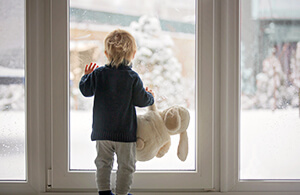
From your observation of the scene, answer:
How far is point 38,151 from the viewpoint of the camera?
1410 mm

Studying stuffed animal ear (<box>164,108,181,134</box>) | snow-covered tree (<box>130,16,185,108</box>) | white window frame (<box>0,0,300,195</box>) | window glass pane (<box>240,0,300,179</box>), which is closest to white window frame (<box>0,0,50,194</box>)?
white window frame (<box>0,0,300,195</box>)

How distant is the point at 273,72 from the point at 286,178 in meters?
0.51

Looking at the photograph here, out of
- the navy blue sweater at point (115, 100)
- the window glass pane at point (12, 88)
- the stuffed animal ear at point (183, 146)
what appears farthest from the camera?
the window glass pane at point (12, 88)

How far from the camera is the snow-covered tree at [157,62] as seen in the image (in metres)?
1.43

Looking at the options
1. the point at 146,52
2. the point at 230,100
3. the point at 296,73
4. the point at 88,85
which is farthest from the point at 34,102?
the point at 296,73

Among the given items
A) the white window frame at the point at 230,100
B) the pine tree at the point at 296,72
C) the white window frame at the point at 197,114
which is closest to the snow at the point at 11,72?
the white window frame at the point at 197,114

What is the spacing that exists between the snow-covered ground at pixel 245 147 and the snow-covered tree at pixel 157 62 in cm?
16

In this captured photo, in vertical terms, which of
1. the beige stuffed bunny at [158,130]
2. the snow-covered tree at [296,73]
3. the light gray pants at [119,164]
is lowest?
the light gray pants at [119,164]

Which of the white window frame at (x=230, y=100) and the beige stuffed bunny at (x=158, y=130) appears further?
the white window frame at (x=230, y=100)

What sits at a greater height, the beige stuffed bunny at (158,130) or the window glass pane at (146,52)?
the window glass pane at (146,52)

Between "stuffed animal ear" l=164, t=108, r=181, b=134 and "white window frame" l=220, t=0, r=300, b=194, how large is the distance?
10.3 inches

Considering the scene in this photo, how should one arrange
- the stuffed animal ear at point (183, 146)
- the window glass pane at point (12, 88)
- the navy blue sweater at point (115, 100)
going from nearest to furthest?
the navy blue sweater at point (115, 100), the stuffed animal ear at point (183, 146), the window glass pane at point (12, 88)

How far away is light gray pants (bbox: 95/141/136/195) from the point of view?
4.00 ft

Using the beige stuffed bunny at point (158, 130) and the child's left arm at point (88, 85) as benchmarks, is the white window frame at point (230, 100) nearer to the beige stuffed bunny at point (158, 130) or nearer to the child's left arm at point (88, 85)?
the beige stuffed bunny at point (158, 130)
